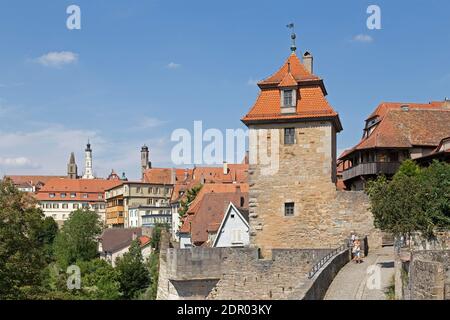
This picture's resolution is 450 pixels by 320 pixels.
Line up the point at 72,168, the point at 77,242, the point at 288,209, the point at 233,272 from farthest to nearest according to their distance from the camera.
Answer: the point at 72,168 < the point at 77,242 < the point at 288,209 < the point at 233,272

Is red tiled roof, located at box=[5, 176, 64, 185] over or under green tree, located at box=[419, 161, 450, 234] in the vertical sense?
over

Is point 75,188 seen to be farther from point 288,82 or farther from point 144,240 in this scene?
point 288,82

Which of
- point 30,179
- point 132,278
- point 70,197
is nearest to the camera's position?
point 132,278

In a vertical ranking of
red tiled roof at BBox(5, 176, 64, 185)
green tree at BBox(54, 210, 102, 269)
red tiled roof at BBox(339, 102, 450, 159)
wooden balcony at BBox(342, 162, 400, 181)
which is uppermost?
red tiled roof at BBox(5, 176, 64, 185)

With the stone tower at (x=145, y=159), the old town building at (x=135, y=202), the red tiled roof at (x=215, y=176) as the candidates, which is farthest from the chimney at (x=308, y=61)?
the stone tower at (x=145, y=159)

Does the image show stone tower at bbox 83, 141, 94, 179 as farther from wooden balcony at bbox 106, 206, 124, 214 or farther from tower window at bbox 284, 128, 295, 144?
tower window at bbox 284, 128, 295, 144

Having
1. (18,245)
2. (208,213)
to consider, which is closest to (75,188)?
(208,213)

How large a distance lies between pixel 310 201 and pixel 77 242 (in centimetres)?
6021

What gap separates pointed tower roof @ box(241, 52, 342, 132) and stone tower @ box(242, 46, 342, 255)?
4 centimetres

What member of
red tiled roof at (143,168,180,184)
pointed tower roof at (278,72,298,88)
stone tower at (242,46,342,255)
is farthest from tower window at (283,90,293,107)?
red tiled roof at (143,168,180,184)

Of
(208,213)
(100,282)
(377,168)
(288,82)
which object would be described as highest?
(288,82)

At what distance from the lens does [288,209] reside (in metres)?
26.4

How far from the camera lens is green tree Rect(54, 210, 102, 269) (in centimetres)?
7931

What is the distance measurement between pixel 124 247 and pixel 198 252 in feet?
191
